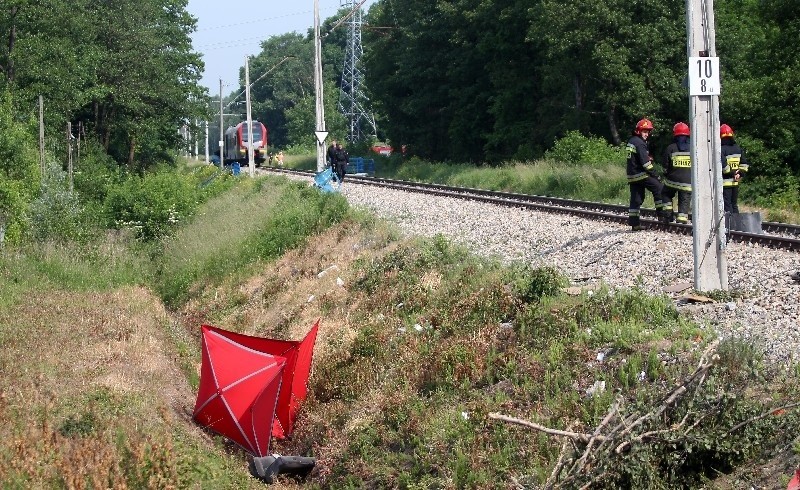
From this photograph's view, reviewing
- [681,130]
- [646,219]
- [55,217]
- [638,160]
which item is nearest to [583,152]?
[55,217]

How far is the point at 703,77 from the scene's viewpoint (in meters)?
11.2

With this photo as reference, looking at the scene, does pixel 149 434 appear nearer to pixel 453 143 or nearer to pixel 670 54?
pixel 670 54

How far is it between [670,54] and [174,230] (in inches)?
798

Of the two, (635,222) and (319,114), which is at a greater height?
(319,114)

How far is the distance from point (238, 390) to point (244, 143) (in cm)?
5351

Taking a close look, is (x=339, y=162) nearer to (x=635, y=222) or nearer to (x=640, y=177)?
(x=640, y=177)

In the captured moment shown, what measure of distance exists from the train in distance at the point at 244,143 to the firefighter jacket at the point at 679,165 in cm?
4950

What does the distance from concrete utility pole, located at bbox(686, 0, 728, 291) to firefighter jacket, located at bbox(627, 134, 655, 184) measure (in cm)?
425

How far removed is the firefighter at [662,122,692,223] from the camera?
49.9ft

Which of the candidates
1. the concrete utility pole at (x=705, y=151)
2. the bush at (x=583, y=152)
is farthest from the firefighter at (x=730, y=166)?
the bush at (x=583, y=152)

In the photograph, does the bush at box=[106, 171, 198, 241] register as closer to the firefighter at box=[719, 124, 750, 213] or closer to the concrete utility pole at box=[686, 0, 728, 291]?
the firefighter at box=[719, 124, 750, 213]

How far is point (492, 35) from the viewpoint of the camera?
54.0 m

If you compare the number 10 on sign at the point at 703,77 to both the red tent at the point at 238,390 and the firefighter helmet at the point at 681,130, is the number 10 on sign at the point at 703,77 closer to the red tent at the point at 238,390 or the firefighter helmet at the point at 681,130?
the firefighter helmet at the point at 681,130

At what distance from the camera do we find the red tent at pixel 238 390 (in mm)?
12000
